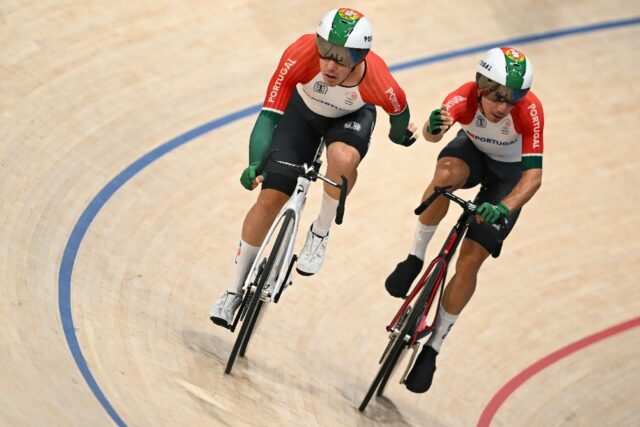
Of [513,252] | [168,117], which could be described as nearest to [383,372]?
[513,252]

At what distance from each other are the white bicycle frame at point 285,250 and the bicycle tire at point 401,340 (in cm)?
65

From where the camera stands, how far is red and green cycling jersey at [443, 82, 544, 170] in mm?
5406

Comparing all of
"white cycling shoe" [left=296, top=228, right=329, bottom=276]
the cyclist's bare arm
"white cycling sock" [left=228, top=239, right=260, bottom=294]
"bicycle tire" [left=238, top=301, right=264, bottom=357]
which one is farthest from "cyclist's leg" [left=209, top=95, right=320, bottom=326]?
the cyclist's bare arm

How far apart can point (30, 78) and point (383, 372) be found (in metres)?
3.13

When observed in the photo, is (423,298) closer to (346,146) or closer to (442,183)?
(442,183)

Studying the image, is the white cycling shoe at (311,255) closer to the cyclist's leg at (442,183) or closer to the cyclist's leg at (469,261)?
the cyclist's leg at (442,183)

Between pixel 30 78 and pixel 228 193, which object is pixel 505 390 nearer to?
pixel 228 193

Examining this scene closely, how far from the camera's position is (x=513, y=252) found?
25.0 feet

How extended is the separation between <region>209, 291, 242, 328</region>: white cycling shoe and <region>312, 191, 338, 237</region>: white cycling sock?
1.70 ft

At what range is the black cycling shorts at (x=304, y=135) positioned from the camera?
5.49 metres

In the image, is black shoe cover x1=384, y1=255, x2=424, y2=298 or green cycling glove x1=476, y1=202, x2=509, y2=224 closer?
green cycling glove x1=476, y1=202, x2=509, y2=224

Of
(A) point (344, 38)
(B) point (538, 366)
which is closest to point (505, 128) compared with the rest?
(A) point (344, 38)

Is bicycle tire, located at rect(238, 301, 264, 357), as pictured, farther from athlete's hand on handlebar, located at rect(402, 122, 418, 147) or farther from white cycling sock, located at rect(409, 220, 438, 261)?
athlete's hand on handlebar, located at rect(402, 122, 418, 147)

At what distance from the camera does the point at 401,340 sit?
225 inches
